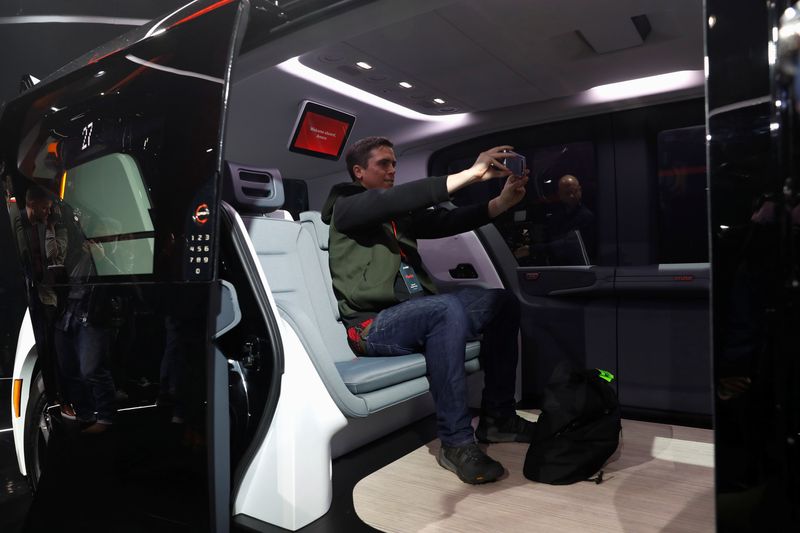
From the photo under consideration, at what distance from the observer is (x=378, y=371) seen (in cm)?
193

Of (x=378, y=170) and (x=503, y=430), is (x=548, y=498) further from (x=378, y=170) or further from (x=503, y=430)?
(x=378, y=170)

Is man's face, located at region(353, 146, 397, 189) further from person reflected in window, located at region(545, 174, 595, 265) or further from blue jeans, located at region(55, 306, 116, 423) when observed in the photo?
person reflected in window, located at region(545, 174, 595, 265)

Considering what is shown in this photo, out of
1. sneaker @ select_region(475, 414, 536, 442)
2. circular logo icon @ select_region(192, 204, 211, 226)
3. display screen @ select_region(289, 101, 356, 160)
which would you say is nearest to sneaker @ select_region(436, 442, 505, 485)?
sneaker @ select_region(475, 414, 536, 442)

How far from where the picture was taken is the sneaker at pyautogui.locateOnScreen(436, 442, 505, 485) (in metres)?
1.91

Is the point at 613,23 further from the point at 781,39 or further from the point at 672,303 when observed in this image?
the point at 781,39

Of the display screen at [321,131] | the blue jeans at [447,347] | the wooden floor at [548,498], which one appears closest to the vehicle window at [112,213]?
the blue jeans at [447,347]

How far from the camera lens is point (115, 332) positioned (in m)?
1.60

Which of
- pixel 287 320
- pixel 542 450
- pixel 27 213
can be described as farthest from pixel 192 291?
pixel 542 450

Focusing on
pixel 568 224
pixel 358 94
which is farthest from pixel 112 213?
pixel 568 224

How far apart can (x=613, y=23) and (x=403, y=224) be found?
1486 millimetres

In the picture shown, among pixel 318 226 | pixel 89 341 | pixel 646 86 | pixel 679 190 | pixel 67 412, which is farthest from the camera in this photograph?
pixel 679 190

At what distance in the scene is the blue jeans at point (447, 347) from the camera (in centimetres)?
197

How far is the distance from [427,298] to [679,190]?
86.9 inches

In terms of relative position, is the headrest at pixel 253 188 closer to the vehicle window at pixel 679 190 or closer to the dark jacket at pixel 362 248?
the dark jacket at pixel 362 248
